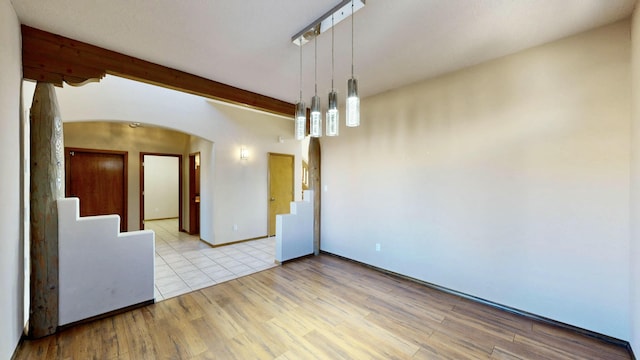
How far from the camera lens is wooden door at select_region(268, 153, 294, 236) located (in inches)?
235

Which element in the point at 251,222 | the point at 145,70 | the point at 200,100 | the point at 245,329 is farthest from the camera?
the point at 251,222

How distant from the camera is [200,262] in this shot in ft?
13.8

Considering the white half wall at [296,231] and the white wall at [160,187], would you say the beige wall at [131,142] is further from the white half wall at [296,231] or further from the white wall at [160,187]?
the white half wall at [296,231]

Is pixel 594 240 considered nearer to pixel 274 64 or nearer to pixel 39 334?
pixel 274 64

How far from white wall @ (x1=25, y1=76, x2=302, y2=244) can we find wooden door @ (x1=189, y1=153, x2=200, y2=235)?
1013 mm

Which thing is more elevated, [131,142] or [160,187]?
[131,142]

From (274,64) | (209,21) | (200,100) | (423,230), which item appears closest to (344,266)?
(423,230)

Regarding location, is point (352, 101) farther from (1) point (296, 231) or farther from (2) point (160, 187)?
(2) point (160, 187)

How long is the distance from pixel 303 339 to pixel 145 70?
129 inches

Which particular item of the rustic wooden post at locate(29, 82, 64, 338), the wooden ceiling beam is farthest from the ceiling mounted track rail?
the rustic wooden post at locate(29, 82, 64, 338)

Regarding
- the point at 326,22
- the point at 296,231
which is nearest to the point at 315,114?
the point at 326,22

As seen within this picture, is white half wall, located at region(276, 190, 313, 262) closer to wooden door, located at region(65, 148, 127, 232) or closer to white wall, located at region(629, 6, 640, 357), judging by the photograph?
white wall, located at region(629, 6, 640, 357)

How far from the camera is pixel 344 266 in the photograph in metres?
4.03

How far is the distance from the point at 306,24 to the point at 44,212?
291cm
